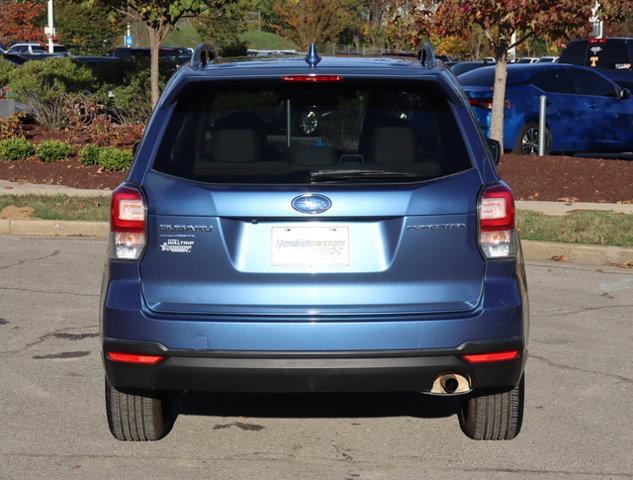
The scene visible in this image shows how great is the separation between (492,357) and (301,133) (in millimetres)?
1247

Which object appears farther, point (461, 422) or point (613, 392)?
point (613, 392)

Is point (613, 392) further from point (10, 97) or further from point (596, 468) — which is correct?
point (10, 97)

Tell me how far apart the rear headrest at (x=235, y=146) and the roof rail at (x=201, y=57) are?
0.44 m

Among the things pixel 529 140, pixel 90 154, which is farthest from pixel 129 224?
pixel 529 140

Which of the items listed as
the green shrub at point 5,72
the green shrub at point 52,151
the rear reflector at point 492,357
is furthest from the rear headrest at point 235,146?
the green shrub at point 5,72

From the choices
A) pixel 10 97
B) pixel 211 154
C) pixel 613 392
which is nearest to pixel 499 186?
pixel 211 154

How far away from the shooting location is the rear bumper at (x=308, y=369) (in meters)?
5.05

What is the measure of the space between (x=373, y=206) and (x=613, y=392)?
8.24ft

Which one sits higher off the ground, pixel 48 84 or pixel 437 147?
pixel 437 147

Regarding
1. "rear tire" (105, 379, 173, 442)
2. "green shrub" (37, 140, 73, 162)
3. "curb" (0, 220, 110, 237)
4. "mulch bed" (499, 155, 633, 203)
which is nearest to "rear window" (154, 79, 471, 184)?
"rear tire" (105, 379, 173, 442)

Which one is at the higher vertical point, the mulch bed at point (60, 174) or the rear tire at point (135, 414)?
the rear tire at point (135, 414)

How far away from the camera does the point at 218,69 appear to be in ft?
18.0

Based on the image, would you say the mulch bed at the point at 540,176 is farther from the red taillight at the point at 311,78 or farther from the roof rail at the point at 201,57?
the red taillight at the point at 311,78

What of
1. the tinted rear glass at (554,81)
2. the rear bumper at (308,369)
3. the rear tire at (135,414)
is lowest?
the tinted rear glass at (554,81)
